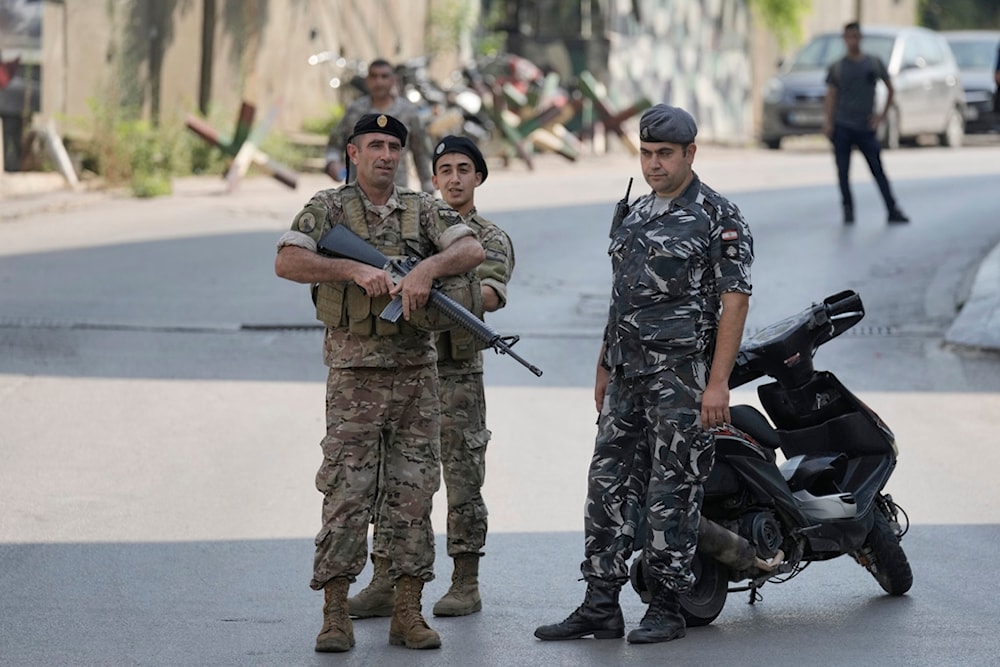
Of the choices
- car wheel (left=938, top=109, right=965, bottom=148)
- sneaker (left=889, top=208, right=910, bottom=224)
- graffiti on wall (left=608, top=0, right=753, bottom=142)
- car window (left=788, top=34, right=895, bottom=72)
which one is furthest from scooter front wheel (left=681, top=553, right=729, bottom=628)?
graffiti on wall (left=608, top=0, right=753, bottom=142)

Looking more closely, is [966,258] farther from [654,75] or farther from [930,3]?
[930,3]

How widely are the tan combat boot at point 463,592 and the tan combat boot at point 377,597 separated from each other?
0.18 metres

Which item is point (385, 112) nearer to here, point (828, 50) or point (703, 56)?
point (828, 50)

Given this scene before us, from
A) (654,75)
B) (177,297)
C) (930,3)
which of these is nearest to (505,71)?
(654,75)

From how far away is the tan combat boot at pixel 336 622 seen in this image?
5.76m

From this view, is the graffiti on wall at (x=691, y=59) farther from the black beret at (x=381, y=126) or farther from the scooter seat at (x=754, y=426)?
the black beret at (x=381, y=126)

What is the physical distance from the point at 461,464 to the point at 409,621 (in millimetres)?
760

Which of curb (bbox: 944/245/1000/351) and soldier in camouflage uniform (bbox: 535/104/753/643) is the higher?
soldier in camouflage uniform (bbox: 535/104/753/643)

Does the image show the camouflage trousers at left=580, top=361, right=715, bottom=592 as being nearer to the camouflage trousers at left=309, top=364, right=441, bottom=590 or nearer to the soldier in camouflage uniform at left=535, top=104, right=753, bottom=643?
the soldier in camouflage uniform at left=535, top=104, right=753, bottom=643

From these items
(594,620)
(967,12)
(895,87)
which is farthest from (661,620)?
(967,12)

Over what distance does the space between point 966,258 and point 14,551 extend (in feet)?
33.3

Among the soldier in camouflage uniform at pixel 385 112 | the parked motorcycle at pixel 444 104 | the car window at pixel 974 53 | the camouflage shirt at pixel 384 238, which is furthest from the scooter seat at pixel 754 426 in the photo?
the car window at pixel 974 53

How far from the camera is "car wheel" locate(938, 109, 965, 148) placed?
2916cm

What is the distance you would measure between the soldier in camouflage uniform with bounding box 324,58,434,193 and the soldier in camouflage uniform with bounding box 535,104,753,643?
485cm
